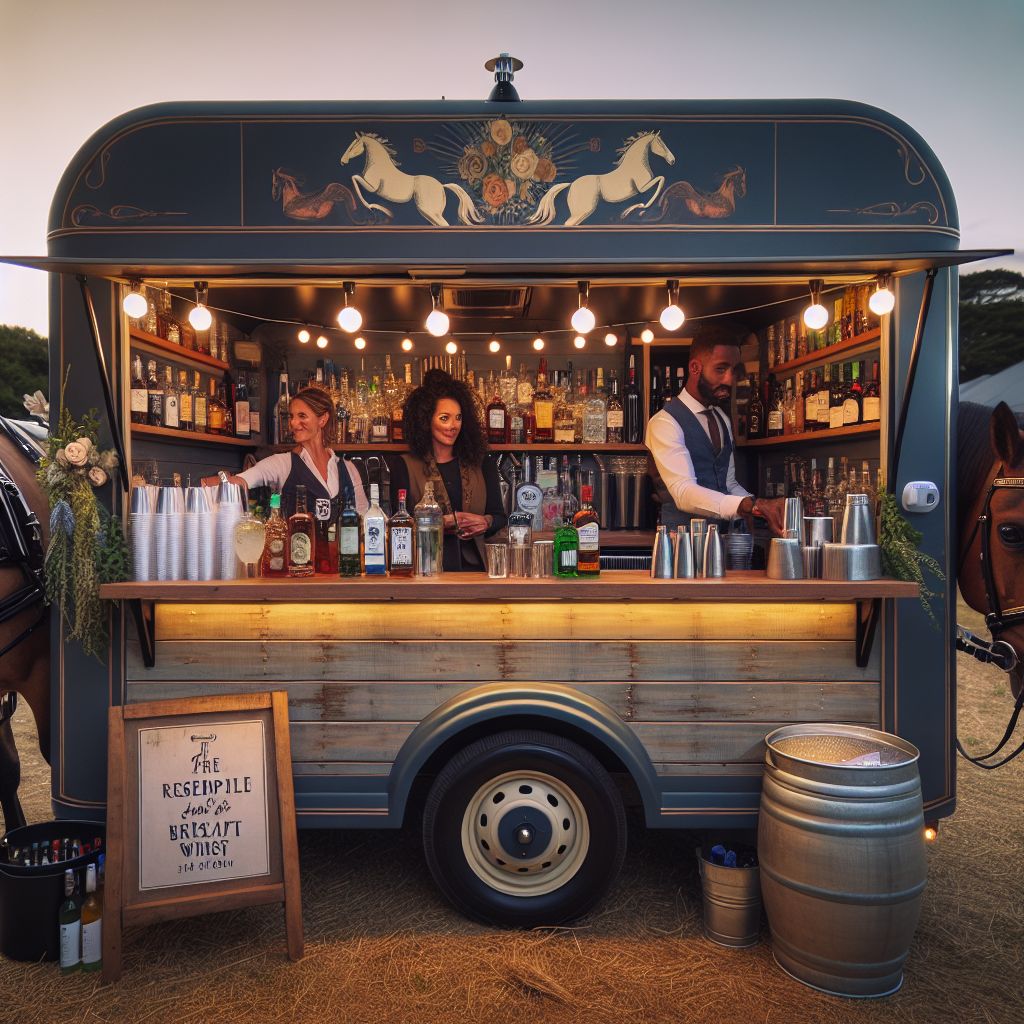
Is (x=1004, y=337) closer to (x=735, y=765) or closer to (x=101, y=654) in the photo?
(x=735, y=765)

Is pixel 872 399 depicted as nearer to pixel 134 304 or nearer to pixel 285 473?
pixel 285 473

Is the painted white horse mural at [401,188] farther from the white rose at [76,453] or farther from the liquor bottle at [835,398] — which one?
the liquor bottle at [835,398]

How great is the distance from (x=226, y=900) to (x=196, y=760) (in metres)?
0.51

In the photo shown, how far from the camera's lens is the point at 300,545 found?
296 cm

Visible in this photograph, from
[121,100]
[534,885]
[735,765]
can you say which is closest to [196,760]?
[534,885]

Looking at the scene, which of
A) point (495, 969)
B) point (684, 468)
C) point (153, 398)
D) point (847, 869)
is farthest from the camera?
point (153, 398)

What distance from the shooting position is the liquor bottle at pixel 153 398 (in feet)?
13.1

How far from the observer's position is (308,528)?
9.89ft

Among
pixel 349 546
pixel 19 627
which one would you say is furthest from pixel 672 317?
pixel 19 627

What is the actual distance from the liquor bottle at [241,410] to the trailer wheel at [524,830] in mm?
3067

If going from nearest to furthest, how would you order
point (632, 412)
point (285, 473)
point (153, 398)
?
point (153, 398)
point (285, 473)
point (632, 412)

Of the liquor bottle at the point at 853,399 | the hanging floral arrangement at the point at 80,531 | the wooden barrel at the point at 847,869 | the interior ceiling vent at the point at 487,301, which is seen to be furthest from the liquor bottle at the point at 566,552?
the liquor bottle at the point at 853,399

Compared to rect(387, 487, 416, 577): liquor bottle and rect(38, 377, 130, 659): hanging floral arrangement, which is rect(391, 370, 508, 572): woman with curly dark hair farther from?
rect(38, 377, 130, 659): hanging floral arrangement

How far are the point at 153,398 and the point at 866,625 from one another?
374 cm
